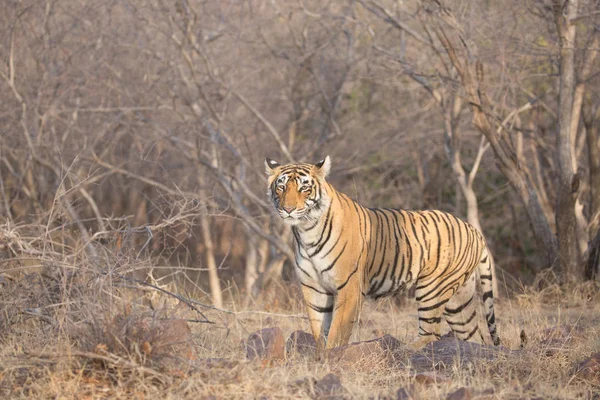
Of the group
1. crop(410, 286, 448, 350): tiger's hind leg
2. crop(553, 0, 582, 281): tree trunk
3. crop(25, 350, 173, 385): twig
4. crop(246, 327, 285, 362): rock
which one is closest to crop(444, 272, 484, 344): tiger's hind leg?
crop(410, 286, 448, 350): tiger's hind leg

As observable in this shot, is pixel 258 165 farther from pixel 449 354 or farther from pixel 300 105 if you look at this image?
pixel 449 354

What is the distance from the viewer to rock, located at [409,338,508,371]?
5.73 m

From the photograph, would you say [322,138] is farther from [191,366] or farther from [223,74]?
[191,366]

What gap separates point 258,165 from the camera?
14984 millimetres

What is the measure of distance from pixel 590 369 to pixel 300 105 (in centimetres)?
985

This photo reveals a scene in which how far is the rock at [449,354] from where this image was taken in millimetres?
5730

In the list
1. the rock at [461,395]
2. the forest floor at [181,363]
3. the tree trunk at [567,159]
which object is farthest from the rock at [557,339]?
the tree trunk at [567,159]

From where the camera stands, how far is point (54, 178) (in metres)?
14.3

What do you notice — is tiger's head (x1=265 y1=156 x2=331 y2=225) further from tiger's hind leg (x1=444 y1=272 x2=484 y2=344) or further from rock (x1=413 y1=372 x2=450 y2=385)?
rock (x1=413 y1=372 x2=450 y2=385)

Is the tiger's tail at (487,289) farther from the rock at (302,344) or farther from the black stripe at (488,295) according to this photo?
the rock at (302,344)

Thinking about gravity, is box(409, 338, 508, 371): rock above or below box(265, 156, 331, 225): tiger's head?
below

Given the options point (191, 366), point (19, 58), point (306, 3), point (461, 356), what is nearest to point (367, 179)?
point (306, 3)

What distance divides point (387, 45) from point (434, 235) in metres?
7.32

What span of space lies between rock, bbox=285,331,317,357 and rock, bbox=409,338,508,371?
79cm
